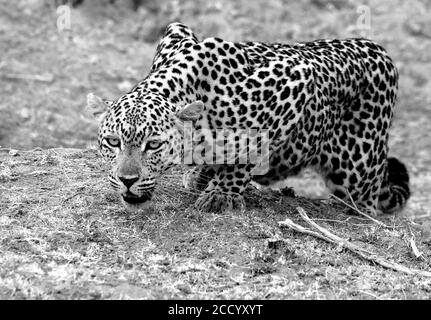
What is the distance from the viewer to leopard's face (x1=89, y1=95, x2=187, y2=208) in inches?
307

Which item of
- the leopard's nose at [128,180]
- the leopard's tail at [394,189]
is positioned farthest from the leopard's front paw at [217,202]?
the leopard's tail at [394,189]

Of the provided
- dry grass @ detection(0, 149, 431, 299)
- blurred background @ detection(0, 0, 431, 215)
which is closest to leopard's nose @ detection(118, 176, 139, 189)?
dry grass @ detection(0, 149, 431, 299)

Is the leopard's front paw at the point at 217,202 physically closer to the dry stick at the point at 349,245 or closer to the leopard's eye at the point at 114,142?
the dry stick at the point at 349,245

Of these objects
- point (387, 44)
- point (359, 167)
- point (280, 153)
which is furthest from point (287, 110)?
point (387, 44)

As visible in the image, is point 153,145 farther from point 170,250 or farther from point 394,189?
point 394,189

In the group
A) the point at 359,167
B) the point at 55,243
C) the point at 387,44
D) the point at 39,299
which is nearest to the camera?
the point at 39,299

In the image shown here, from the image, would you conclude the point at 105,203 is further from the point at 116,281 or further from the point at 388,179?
the point at 388,179

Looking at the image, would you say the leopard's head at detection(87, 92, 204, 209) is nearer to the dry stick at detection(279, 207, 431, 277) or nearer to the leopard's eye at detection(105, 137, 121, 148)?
the leopard's eye at detection(105, 137, 121, 148)

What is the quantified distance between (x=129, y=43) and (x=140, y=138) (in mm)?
10063

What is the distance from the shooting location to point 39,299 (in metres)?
6.71

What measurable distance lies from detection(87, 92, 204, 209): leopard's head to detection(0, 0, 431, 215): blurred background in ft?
17.7

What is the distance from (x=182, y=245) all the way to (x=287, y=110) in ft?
6.45

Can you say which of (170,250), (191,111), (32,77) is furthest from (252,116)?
(32,77)

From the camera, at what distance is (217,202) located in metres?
8.80
